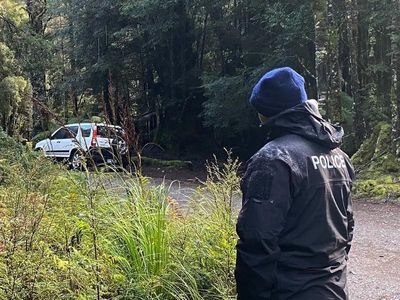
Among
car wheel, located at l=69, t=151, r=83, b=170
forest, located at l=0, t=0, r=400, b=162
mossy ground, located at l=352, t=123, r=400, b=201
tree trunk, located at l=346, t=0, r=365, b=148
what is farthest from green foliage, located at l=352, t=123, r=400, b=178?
car wheel, located at l=69, t=151, r=83, b=170

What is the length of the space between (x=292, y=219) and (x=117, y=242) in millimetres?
2062

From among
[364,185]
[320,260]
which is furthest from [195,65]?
[320,260]

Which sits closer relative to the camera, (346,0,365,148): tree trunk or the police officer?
the police officer

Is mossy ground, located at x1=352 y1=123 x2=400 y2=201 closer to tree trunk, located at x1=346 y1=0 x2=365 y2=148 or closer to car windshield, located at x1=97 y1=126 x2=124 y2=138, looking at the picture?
tree trunk, located at x1=346 y1=0 x2=365 y2=148

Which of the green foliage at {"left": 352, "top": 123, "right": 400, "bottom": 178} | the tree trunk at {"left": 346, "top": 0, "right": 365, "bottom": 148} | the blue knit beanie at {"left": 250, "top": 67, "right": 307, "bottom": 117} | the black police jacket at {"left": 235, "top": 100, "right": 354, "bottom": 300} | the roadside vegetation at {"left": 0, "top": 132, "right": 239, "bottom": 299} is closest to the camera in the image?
→ the black police jacket at {"left": 235, "top": 100, "right": 354, "bottom": 300}

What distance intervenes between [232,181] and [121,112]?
112 cm

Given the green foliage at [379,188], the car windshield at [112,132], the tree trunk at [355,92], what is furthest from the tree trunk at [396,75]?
the car windshield at [112,132]

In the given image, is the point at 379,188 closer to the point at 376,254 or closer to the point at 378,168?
the point at 378,168

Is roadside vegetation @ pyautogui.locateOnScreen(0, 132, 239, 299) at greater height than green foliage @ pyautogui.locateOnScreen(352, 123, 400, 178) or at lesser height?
greater

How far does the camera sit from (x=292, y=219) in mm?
2260

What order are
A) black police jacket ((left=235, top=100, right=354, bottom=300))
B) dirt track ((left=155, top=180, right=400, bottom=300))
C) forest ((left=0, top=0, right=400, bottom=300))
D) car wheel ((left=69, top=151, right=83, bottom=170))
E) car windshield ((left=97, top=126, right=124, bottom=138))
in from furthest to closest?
dirt track ((left=155, top=180, right=400, bottom=300)) < car windshield ((left=97, top=126, right=124, bottom=138)) < car wheel ((left=69, top=151, right=83, bottom=170)) < forest ((left=0, top=0, right=400, bottom=300)) < black police jacket ((left=235, top=100, right=354, bottom=300))

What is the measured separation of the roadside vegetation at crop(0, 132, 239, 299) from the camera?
10.9ft

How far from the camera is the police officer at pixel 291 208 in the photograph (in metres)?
2.19

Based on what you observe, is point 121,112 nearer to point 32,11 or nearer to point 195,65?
point 195,65
